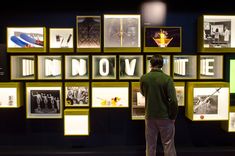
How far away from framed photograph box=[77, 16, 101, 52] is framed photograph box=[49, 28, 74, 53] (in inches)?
6.1

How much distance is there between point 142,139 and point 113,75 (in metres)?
1.08

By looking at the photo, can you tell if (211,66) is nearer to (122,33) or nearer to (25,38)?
(122,33)

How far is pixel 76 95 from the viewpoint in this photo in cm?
409

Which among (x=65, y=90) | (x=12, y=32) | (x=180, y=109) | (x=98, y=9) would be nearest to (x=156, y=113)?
(x=180, y=109)

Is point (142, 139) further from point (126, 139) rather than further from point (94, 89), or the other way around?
point (94, 89)

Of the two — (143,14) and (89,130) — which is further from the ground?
(143,14)

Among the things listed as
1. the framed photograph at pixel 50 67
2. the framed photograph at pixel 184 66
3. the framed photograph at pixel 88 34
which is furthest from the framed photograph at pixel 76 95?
the framed photograph at pixel 184 66

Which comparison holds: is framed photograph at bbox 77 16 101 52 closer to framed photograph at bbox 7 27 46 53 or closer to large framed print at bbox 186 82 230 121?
framed photograph at bbox 7 27 46 53

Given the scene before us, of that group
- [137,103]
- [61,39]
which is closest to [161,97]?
[137,103]

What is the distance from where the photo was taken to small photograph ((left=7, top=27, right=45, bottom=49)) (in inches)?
155

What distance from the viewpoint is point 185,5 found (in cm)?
412

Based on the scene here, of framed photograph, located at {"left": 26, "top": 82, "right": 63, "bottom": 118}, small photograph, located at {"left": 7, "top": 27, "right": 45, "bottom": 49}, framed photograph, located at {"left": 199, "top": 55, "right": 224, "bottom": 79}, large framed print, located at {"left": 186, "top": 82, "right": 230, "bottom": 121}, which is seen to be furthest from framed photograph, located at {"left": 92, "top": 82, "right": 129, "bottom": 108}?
framed photograph, located at {"left": 199, "top": 55, "right": 224, "bottom": 79}

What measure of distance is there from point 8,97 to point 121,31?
6.22 ft

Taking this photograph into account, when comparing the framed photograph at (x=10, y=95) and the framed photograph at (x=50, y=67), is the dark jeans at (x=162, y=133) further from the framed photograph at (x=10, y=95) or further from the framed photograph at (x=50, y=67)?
the framed photograph at (x=10, y=95)
